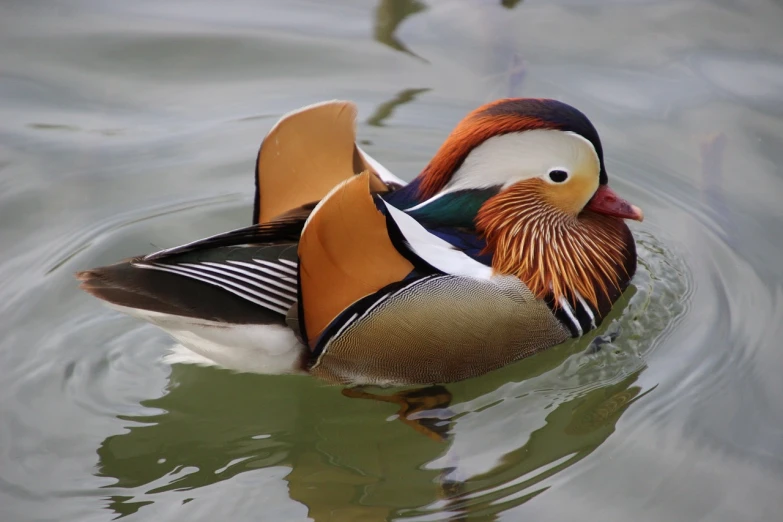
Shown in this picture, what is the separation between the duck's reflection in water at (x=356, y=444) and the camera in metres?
3.24

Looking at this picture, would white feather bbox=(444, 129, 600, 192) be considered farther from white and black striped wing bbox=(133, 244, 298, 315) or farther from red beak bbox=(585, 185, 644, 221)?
white and black striped wing bbox=(133, 244, 298, 315)

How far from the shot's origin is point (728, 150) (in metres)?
5.23

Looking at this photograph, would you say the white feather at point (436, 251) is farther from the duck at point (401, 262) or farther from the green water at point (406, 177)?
the green water at point (406, 177)

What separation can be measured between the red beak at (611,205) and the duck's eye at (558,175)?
232mm

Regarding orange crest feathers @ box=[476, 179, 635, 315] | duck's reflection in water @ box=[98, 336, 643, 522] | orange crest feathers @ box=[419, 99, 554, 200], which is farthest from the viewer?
orange crest feathers @ box=[476, 179, 635, 315]

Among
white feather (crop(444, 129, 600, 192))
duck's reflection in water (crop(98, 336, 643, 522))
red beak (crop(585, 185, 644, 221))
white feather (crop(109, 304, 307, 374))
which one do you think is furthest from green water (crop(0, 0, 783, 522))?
white feather (crop(444, 129, 600, 192))

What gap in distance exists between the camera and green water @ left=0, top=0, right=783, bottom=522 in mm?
3312

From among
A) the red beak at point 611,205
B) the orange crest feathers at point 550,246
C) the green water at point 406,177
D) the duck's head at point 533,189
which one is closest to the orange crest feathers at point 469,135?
the duck's head at point 533,189

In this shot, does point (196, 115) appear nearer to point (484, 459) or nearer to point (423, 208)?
point (423, 208)

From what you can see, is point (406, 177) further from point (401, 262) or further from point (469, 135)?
point (401, 262)

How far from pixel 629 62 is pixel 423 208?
2.72 m

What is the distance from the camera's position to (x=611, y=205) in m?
3.95

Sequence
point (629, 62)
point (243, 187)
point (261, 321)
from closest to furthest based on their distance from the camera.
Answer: point (261, 321) → point (243, 187) → point (629, 62)

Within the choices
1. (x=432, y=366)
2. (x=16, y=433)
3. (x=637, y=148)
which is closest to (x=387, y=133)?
(x=637, y=148)
